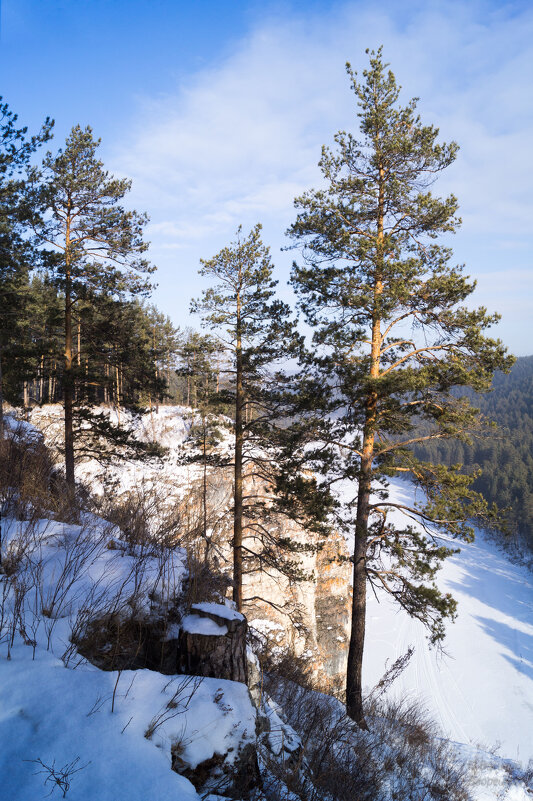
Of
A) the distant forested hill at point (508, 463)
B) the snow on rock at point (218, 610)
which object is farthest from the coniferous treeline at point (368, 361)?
the distant forested hill at point (508, 463)

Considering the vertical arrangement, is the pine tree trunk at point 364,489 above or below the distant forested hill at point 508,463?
above

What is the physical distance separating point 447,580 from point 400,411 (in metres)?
49.7

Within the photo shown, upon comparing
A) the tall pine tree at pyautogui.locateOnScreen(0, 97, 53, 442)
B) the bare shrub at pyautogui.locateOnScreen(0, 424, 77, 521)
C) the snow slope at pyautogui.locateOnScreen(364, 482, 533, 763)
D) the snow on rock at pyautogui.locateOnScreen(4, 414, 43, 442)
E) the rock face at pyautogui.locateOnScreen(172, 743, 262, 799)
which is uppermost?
the tall pine tree at pyautogui.locateOnScreen(0, 97, 53, 442)

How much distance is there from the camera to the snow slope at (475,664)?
74.0 feet

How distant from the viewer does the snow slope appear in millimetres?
22547

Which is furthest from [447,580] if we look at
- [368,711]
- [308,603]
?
[368,711]

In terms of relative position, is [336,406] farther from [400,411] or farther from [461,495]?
[461,495]

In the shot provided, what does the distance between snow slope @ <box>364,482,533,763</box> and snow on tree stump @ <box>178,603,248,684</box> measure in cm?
1298

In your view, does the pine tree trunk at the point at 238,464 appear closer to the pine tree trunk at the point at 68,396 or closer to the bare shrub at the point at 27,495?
the pine tree trunk at the point at 68,396

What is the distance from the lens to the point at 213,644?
3.20m

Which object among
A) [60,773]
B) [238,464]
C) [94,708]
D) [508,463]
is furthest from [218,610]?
[508,463]

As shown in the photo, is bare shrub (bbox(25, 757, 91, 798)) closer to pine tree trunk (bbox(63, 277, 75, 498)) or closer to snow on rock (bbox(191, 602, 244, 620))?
snow on rock (bbox(191, 602, 244, 620))

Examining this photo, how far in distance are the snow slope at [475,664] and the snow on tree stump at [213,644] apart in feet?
42.6

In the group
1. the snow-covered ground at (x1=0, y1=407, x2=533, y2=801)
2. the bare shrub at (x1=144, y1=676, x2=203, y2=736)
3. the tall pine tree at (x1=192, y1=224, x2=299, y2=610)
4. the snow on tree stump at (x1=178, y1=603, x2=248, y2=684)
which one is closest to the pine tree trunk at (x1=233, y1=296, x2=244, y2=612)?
the tall pine tree at (x1=192, y1=224, x2=299, y2=610)
